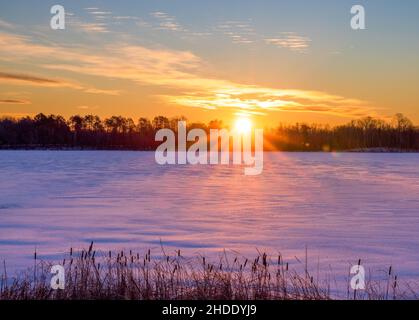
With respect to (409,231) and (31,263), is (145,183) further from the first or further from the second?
(31,263)

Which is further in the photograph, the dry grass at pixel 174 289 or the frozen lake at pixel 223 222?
the frozen lake at pixel 223 222

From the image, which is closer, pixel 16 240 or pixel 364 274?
pixel 364 274

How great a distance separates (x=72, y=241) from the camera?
Result: 1439cm

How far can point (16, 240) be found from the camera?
1445cm

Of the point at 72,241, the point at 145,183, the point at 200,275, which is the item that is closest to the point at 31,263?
the point at 72,241

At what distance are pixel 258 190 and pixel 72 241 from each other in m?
18.2

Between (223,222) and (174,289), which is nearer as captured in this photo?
(174,289)

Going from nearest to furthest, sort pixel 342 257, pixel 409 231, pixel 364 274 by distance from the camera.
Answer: pixel 364 274, pixel 342 257, pixel 409 231

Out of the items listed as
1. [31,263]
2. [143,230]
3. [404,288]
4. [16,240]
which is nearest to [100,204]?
[143,230]

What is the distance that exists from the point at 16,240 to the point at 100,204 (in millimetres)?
9105

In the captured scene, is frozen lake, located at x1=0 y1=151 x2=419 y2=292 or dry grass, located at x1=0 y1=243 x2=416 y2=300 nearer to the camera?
dry grass, located at x1=0 y1=243 x2=416 y2=300
